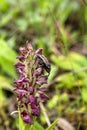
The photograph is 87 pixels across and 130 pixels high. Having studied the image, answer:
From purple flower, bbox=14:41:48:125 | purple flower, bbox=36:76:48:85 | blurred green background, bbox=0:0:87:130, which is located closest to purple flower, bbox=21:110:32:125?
purple flower, bbox=14:41:48:125

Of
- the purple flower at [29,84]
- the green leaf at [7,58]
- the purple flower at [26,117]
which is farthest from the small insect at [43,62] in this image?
the green leaf at [7,58]

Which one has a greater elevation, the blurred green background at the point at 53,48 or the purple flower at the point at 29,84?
the blurred green background at the point at 53,48

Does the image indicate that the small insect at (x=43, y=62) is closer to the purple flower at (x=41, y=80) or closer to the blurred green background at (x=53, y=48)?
the purple flower at (x=41, y=80)

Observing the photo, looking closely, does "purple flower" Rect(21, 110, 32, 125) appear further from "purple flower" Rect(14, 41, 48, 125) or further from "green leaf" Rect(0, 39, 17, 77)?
"green leaf" Rect(0, 39, 17, 77)

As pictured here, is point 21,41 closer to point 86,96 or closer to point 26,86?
point 86,96

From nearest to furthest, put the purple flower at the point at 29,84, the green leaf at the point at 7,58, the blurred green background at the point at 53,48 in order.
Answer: the purple flower at the point at 29,84
the blurred green background at the point at 53,48
the green leaf at the point at 7,58

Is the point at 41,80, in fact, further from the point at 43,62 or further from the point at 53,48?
the point at 53,48

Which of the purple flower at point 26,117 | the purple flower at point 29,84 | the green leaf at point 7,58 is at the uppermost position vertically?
the green leaf at point 7,58

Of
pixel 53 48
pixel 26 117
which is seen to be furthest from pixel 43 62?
pixel 53 48
